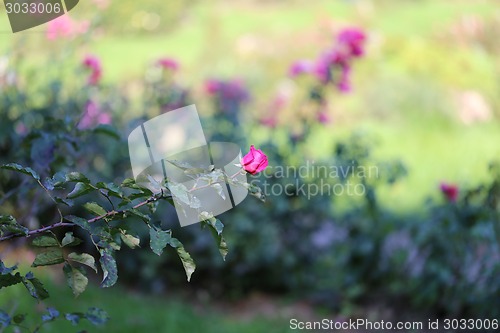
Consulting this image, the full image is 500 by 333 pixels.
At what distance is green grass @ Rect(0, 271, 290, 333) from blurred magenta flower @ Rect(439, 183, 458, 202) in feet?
2.59

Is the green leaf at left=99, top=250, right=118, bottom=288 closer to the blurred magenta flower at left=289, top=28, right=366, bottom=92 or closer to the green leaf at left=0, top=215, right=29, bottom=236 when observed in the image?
the green leaf at left=0, top=215, right=29, bottom=236

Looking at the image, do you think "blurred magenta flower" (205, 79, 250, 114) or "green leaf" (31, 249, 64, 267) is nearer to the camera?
"green leaf" (31, 249, 64, 267)

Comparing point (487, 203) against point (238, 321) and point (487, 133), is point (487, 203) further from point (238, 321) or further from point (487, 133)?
point (487, 133)

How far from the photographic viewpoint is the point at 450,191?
8.41 feet

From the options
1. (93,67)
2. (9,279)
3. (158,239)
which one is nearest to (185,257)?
(158,239)

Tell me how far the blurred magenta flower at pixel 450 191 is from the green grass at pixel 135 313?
2.59ft

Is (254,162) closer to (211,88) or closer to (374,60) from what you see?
(211,88)

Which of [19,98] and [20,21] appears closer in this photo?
[19,98]

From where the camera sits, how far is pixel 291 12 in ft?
24.0

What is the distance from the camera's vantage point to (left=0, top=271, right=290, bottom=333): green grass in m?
2.54

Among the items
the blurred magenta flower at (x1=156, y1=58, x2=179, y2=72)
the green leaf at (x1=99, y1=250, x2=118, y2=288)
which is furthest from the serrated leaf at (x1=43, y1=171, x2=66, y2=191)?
the blurred magenta flower at (x1=156, y1=58, x2=179, y2=72)

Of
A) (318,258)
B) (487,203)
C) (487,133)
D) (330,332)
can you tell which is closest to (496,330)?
(487,203)

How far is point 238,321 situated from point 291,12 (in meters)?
4.99

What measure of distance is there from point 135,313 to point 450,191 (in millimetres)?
1283
